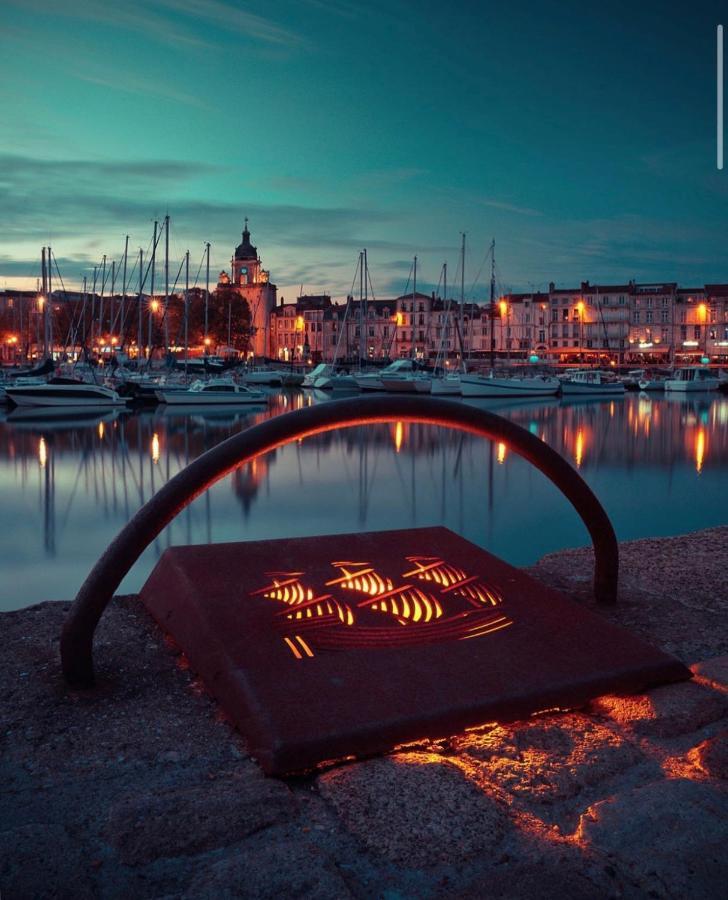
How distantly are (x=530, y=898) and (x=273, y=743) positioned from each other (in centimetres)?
122

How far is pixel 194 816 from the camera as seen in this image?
304 cm

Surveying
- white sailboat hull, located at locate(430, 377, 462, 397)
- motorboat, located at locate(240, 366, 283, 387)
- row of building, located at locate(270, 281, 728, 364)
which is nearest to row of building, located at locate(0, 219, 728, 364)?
row of building, located at locate(270, 281, 728, 364)

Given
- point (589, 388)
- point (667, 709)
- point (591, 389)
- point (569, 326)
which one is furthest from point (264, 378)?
point (667, 709)

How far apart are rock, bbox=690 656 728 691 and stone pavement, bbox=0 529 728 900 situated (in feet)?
0.09

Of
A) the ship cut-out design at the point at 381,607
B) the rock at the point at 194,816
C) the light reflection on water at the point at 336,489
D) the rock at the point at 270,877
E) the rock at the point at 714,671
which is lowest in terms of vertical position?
the light reflection on water at the point at 336,489

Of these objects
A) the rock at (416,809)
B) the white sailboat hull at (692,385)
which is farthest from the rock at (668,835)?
the white sailboat hull at (692,385)

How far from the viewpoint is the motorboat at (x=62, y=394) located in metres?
40.0

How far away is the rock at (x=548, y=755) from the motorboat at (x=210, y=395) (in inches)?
1609

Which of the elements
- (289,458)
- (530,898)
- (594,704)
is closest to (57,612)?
(594,704)

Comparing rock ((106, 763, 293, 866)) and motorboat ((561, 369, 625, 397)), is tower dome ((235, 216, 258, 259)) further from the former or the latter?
rock ((106, 763, 293, 866))

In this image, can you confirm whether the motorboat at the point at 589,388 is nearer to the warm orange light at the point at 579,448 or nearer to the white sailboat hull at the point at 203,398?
the white sailboat hull at the point at 203,398

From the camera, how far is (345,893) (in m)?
2.64

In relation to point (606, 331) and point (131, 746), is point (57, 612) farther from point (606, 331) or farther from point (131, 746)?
point (606, 331)

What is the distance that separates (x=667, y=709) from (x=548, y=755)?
0.79 m
